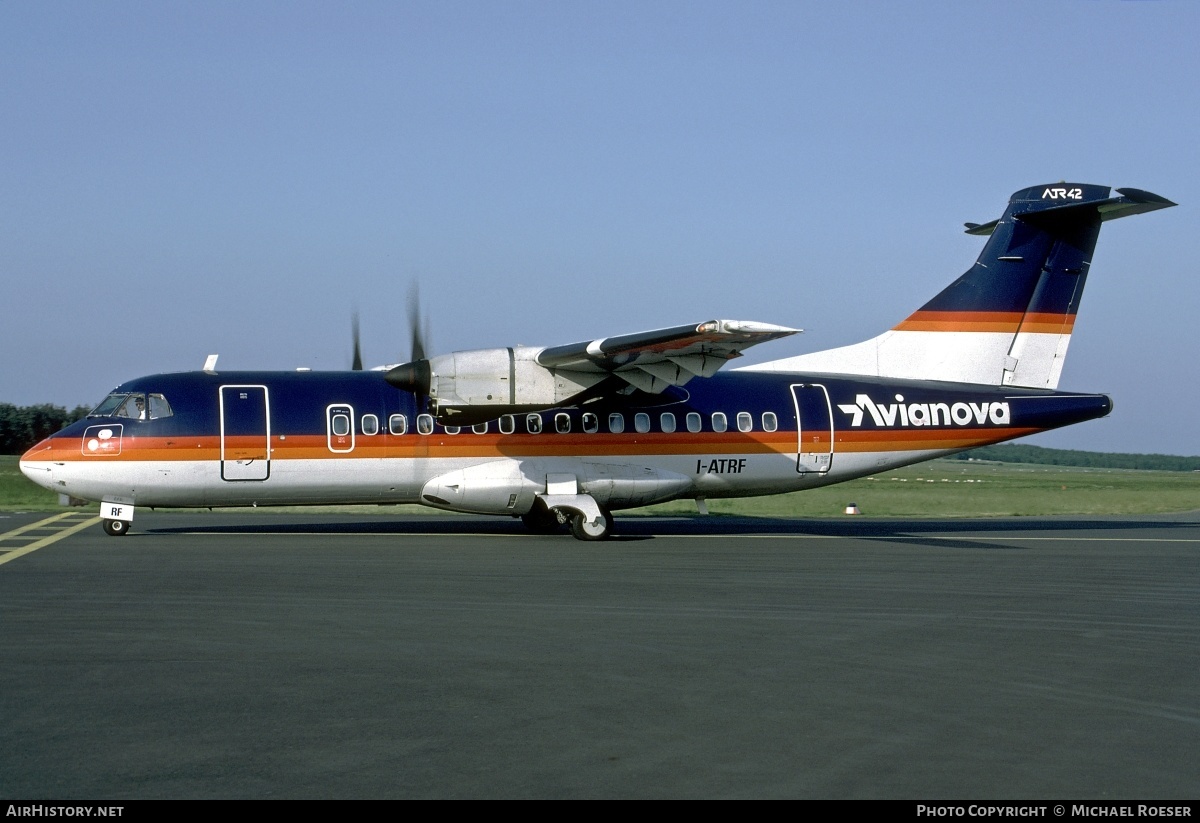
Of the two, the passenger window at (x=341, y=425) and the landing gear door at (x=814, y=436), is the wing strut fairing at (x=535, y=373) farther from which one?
the landing gear door at (x=814, y=436)

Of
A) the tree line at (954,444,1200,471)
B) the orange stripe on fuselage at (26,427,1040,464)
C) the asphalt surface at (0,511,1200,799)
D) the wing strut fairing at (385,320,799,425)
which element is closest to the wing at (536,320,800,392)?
the wing strut fairing at (385,320,799,425)

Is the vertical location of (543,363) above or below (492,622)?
above

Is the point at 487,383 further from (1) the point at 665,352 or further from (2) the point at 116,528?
(2) the point at 116,528

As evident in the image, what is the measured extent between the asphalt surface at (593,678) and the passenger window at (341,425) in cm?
389

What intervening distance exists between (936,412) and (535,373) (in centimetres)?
805

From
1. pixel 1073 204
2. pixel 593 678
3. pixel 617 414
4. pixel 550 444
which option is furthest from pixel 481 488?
pixel 1073 204

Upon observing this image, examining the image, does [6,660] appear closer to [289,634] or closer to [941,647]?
[289,634]

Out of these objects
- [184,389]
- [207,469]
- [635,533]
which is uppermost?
[184,389]

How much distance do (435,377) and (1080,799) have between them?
1409 centimetres

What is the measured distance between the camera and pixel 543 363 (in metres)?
18.1

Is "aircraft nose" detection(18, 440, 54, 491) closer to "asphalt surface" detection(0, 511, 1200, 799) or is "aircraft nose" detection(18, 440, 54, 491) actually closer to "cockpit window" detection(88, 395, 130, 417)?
"cockpit window" detection(88, 395, 130, 417)

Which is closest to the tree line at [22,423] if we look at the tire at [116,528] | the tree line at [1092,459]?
the tire at [116,528]
